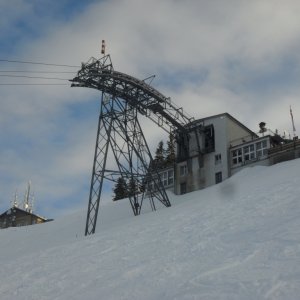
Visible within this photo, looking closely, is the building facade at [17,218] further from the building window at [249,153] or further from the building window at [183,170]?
the building window at [249,153]

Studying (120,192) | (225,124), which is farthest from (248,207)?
(120,192)

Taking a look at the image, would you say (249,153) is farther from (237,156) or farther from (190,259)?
(190,259)

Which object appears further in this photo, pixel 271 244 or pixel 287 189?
pixel 287 189

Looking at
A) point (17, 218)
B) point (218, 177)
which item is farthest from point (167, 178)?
point (17, 218)

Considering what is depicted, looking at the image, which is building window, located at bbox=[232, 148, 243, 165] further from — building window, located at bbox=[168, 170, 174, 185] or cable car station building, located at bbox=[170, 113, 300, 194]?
building window, located at bbox=[168, 170, 174, 185]

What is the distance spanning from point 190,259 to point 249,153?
29.1m

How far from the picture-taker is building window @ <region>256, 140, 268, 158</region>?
4289 cm

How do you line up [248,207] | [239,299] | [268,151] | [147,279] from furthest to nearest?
[268,151] → [248,207] → [147,279] → [239,299]

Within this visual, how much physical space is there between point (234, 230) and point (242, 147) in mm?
26389

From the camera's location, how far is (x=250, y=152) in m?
43.7

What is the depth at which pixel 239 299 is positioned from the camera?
1077 centimetres

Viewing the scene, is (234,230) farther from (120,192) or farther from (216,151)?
(120,192)

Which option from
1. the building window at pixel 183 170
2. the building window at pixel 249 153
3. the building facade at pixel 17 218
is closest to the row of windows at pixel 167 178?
the building window at pixel 183 170

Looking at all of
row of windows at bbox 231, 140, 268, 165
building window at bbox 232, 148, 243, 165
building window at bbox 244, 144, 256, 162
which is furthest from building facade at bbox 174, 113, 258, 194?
building window at bbox 244, 144, 256, 162
